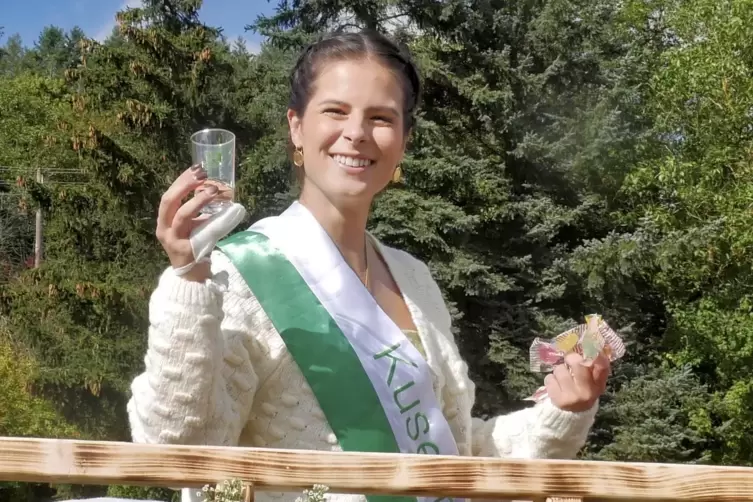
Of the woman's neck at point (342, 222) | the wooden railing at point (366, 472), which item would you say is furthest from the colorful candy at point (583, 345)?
the wooden railing at point (366, 472)

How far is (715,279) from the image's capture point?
48.6ft

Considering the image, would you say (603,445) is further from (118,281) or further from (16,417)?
(16,417)

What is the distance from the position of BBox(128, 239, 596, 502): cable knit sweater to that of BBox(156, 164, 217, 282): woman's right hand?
0.10 feet

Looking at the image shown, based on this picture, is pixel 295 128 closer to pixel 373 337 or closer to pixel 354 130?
pixel 354 130

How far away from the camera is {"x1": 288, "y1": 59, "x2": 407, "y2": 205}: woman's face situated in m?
1.87

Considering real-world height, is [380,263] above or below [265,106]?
below

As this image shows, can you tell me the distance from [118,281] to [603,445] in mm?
6957

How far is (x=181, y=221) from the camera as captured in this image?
1.47 m

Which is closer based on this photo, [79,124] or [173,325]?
[173,325]

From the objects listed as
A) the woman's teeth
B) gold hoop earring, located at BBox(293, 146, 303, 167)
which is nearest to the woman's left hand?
the woman's teeth

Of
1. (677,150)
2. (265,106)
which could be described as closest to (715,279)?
(677,150)

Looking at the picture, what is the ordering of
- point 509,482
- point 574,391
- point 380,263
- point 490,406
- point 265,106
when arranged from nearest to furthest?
point 509,482, point 574,391, point 380,263, point 490,406, point 265,106

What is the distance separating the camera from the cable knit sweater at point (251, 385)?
1.49 metres

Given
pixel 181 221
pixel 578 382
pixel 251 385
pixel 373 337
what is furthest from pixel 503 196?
pixel 181 221
